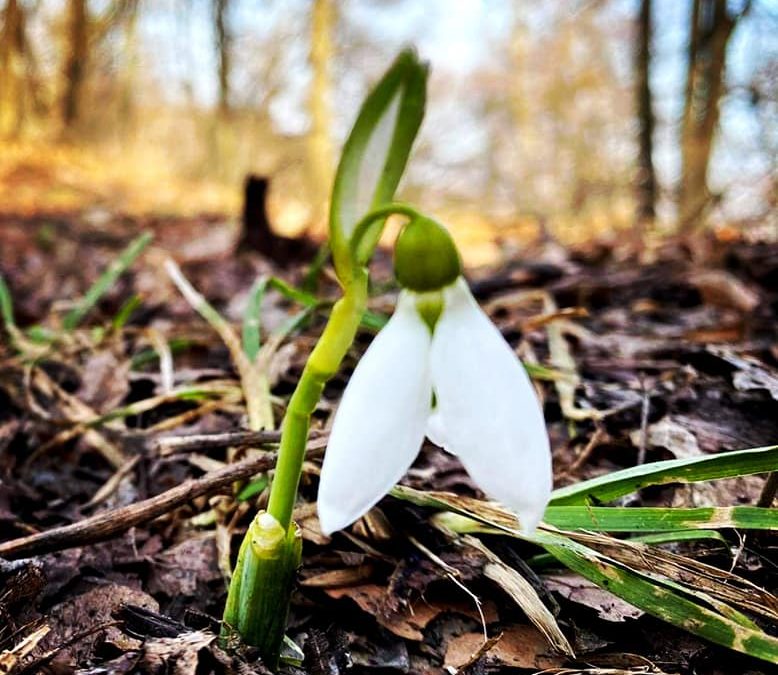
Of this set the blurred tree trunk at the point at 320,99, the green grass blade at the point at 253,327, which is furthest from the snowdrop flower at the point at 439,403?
the blurred tree trunk at the point at 320,99

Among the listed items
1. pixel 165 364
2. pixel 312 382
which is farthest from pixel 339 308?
pixel 165 364

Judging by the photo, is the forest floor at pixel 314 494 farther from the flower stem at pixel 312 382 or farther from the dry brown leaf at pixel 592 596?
the flower stem at pixel 312 382

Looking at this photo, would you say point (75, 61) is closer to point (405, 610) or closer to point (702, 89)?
point (702, 89)

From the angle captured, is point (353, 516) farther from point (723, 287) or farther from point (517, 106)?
point (517, 106)

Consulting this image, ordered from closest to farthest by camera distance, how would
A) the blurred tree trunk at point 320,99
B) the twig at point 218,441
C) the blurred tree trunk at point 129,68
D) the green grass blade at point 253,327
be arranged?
the twig at point 218,441 → the green grass blade at point 253,327 → the blurred tree trunk at point 320,99 → the blurred tree trunk at point 129,68

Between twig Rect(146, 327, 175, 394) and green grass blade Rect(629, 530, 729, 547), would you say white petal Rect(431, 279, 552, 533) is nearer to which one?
green grass blade Rect(629, 530, 729, 547)
